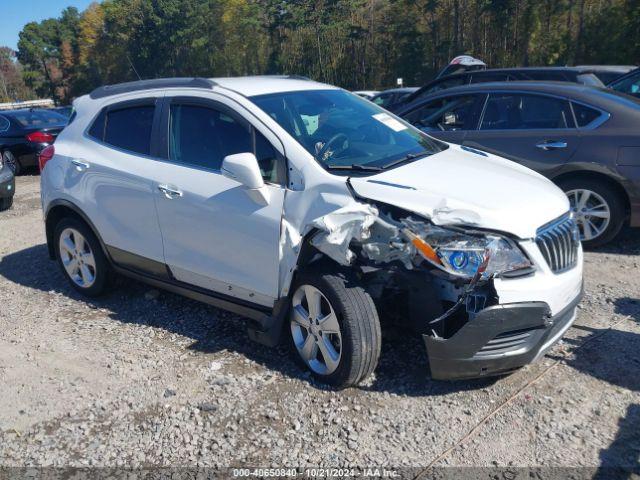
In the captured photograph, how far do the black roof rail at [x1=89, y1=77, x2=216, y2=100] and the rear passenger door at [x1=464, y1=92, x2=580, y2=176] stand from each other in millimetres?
3273

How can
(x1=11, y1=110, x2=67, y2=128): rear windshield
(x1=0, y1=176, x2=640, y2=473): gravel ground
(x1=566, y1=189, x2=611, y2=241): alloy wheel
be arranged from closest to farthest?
(x1=0, y1=176, x2=640, y2=473): gravel ground, (x1=566, y1=189, x2=611, y2=241): alloy wheel, (x1=11, y1=110, x2=67, y2=128): rear windshield

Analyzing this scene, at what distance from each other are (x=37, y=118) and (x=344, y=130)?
11799 millimetres

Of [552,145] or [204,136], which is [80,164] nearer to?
[204,136]

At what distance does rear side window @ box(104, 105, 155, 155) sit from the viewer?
176 inches

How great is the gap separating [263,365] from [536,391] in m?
1.78

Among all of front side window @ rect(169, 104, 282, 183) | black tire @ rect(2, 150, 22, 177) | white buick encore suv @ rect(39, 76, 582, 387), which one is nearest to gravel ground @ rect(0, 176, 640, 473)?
white buick encore suv @ rect(39, 76, 582, 387)

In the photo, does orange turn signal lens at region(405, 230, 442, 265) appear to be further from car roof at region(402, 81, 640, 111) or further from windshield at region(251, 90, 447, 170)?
car roof at region(402, 81, 640, 111)

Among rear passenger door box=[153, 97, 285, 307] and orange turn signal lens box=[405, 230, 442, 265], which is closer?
orange turn signal lens box=[405, 230, 442, 265]

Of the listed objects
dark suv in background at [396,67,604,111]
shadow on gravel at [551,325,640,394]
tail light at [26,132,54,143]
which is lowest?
shadow on gravel at [551,325,640,394]

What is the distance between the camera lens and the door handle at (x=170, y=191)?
407cm

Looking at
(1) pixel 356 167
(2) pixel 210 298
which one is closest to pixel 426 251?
(1) pixel 356 167

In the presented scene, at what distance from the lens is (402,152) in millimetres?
4078

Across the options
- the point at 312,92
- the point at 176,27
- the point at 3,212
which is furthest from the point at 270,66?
the point at 312,92

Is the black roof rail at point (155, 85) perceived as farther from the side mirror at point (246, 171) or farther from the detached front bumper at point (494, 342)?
the detached front bumper at point (494, 342)
